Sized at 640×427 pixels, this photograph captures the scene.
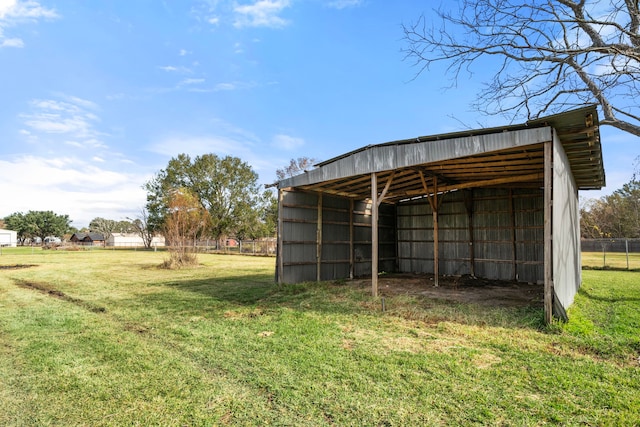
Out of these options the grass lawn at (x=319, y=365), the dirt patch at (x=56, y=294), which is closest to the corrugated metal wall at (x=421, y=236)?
the grass lawn at (x=319, y=365)

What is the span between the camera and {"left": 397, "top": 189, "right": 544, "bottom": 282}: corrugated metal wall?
10.0m

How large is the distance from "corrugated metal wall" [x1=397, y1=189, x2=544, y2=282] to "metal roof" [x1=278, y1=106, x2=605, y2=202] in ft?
3.13

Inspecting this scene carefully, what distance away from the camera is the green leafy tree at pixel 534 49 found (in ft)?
17.7

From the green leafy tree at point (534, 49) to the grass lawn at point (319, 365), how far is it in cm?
401

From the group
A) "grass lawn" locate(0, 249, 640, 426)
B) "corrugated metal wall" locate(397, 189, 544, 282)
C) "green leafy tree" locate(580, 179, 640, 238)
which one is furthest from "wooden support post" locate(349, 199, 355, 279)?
"green leafy tree" locate(580, 179, 640, 238)

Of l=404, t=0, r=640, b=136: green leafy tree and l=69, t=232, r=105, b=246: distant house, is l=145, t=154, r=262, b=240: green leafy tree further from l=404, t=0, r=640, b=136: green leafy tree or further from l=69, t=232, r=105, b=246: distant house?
l=69, t=232, r=105, b=246: distant house

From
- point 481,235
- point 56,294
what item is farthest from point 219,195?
point 481,235

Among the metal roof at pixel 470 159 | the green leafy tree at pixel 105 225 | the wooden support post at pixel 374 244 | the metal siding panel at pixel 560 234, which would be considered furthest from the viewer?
the green leafy tree at pixel 105 225

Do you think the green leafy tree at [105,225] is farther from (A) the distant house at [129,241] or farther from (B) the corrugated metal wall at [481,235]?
(B) the corrugated metal wall at [481,235]

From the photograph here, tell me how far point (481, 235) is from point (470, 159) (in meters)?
4.82

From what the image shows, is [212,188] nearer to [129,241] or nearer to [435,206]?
[129,241]

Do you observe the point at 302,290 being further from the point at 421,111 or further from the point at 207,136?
the point at 207,136

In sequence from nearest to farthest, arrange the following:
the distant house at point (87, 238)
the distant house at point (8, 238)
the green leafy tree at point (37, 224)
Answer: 1. the distant house at point (8, 238)
2. the green leafy tree at point (37, 224)
3. the distant house at point (87, 238)

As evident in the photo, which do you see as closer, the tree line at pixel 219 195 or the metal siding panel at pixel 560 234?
the metal siding panel at pixel 560 234
